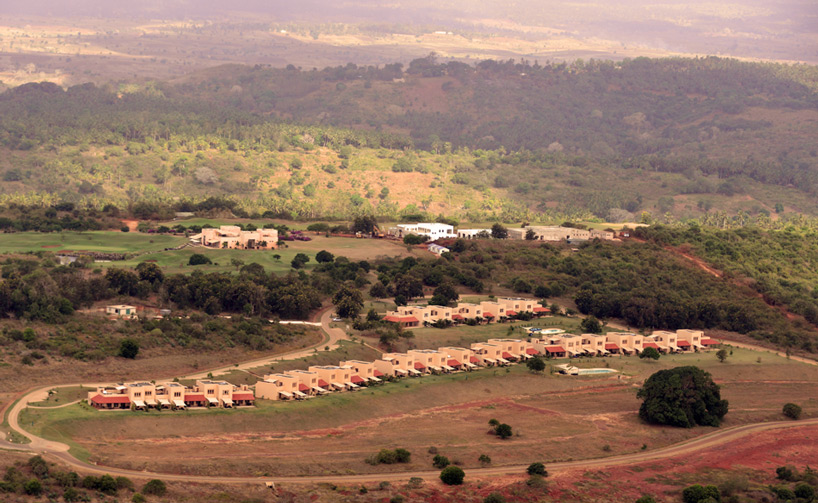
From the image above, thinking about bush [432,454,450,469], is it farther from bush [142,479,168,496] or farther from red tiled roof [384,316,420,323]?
red tiled roof [384,316,420,323]

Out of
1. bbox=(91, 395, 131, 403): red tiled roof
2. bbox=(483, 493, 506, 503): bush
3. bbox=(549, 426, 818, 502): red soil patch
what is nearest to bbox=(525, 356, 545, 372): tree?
bbox=(549, 426, 818, 502): red soil patch

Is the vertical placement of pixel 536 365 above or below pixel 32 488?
below

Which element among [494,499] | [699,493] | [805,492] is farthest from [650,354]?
[494,499]

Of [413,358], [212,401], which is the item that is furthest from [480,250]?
[212,401]

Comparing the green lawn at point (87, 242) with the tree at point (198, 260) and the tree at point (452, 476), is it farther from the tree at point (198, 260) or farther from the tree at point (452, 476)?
the tree at point (452, 476)

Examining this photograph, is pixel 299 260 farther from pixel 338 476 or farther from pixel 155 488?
pixel 155 488

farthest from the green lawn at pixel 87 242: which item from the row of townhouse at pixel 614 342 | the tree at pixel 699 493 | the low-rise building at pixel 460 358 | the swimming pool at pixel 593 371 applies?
the tree at pixel 699 493

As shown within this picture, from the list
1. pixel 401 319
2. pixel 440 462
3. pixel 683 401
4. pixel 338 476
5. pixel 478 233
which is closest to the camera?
pixel 338 476
